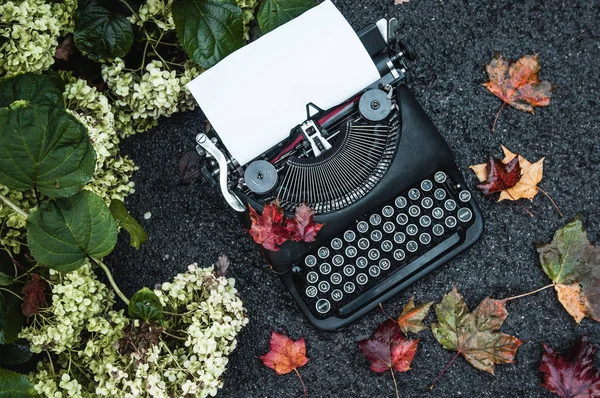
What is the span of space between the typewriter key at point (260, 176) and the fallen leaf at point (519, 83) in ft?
2.53

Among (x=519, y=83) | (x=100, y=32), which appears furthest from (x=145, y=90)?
(x=519, y=83)

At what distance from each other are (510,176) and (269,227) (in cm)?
71

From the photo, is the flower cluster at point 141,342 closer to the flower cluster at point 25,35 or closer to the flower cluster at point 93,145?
the flower cluster at point 93,145

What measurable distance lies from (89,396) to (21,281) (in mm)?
324

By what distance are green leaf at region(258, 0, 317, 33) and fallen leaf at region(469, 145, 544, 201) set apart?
0.67 metres

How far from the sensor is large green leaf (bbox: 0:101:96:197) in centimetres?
131

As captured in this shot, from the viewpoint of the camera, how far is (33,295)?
1543mm

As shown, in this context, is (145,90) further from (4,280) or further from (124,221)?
(4,280)

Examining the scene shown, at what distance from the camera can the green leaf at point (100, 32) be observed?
5.37 feet

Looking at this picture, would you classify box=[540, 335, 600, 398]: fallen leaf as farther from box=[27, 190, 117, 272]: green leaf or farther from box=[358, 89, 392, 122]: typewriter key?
box=[27, 190, 117, 272]: green leaf

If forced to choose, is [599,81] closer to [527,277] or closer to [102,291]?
[527,277]

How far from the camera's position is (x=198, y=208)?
195 centimetres

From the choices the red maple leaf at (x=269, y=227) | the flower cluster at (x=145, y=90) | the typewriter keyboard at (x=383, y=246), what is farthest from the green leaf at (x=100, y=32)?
the typewriter keyboard at (x=383, y=246)

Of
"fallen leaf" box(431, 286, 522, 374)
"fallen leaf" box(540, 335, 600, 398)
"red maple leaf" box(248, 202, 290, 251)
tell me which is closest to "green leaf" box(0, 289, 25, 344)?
"red maple leaf" box(248, 202, 290, 251)
